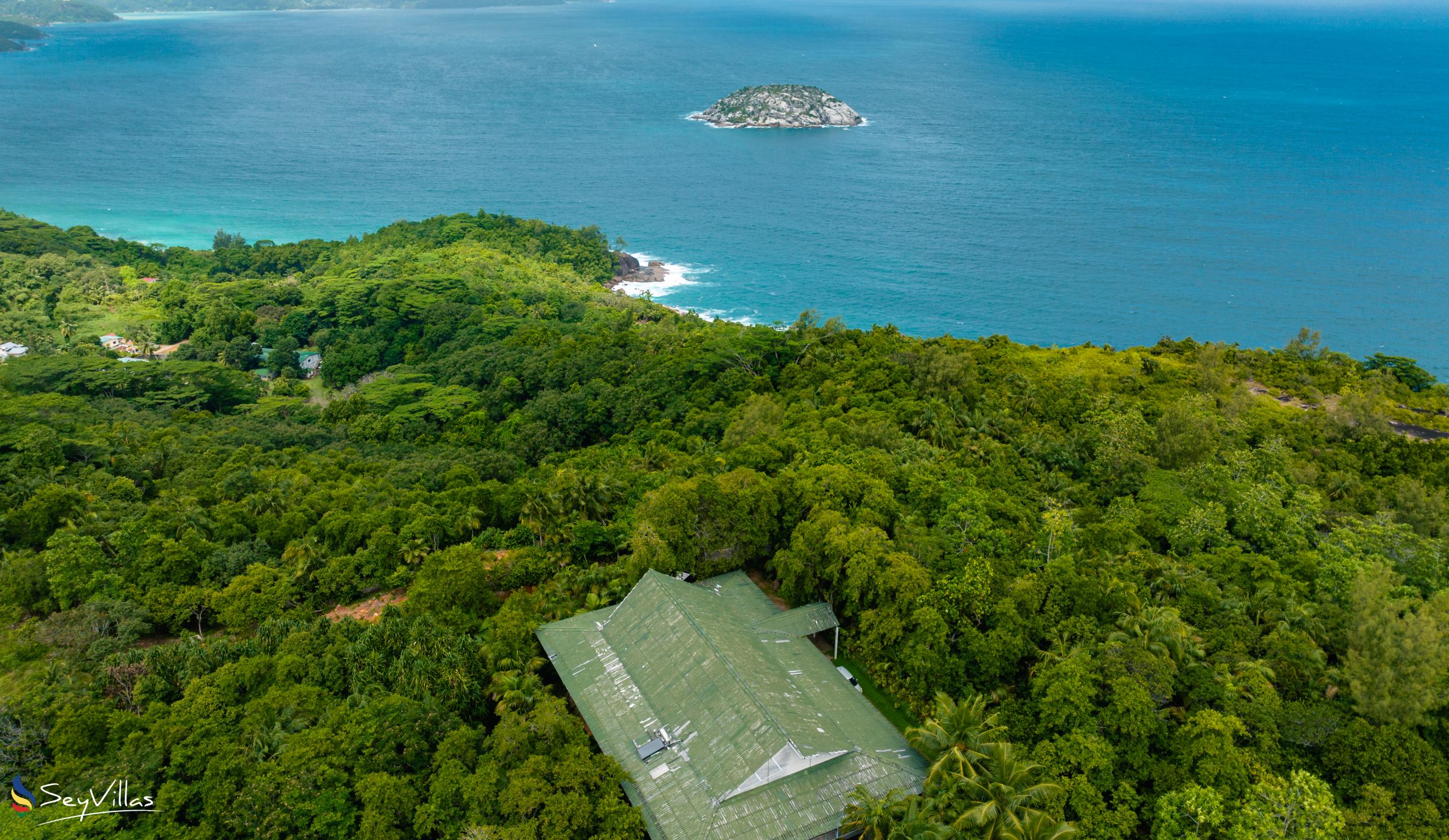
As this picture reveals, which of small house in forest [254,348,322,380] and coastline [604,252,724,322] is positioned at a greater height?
coastline [604,252,724,322]

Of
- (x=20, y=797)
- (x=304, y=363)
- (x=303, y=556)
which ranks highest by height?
(x=303, y=556)

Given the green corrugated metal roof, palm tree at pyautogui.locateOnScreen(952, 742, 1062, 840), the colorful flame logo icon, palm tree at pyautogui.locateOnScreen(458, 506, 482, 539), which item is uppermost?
palm tree at pyautogui.locateOnScreen(952, 742, 1062, 840)

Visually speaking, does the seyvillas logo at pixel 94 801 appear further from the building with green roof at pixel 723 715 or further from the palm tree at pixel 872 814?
the palm tree at pixel 872 814

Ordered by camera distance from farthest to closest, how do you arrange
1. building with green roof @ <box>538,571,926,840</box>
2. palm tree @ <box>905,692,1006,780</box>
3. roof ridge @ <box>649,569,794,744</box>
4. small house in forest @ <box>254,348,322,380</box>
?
1. small house in forest @ <box>254,348,322,380</box>
2. roof ridge @ <box>649,569,794,744</box>
3. building with green roof @ <box>538,571,926,840</box>
4. palm tree @ <box>905,692,1006,780</box>

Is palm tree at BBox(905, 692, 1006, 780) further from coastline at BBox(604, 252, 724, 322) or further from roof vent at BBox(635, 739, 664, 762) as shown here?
coastline at BBox(604, 252, 724, 322)

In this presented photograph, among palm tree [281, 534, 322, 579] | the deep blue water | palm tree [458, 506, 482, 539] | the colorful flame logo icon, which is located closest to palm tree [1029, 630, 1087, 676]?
palm tree [458, 506, 482, 539]

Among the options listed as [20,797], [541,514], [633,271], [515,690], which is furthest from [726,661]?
[633,271]

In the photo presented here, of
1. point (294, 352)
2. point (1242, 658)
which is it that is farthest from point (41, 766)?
point (294, 352)

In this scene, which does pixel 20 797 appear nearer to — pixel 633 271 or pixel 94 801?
pixel 94 801
